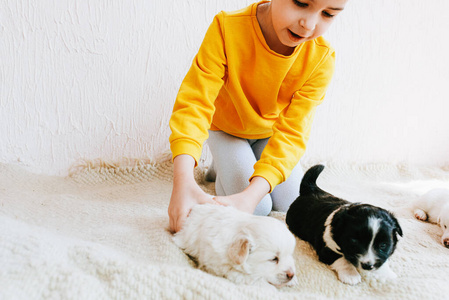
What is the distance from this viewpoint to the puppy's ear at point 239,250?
0.75 meters

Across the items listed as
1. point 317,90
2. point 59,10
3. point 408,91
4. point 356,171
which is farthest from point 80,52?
point 408,91

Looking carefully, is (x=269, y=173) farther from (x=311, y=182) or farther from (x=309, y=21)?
(x=309, y=21)

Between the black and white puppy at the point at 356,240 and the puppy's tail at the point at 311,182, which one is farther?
the puppy's tail at the point at 311,182

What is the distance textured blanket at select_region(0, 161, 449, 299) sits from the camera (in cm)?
64

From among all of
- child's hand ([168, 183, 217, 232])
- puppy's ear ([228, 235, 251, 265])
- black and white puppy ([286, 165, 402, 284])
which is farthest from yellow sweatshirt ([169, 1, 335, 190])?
puppy's ear ([228, 235, 251, 265])

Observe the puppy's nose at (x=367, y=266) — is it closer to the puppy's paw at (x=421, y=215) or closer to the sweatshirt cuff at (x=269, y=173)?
the sweatshirt cuff at (x=269, y=173)

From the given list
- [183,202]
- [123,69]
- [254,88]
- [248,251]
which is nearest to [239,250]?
[248,251]

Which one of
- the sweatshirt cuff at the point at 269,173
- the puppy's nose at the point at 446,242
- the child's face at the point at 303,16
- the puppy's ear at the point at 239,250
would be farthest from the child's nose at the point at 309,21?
the puppy's nose at the point at 446,242

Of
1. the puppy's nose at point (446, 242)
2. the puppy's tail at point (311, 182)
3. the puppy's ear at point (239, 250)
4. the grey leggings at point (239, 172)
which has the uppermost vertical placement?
the puppy's ear at point (239, 250)

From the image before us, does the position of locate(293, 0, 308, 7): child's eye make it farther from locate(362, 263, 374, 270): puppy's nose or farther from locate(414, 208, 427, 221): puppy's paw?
locate(414, 208, 427, 221): puppy's paw

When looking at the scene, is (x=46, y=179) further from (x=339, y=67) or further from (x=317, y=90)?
(x=339, y=67)

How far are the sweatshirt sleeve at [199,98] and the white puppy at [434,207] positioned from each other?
0.89 meters

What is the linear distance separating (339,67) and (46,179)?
1594 millimetres

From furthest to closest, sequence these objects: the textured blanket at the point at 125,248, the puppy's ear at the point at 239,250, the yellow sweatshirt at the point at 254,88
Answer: the yellow sweatshirt at the point at 254,88 < the puppy's ear at the point at 239,250 < the textured blanket at the point at 125,248
